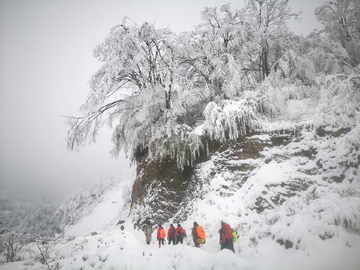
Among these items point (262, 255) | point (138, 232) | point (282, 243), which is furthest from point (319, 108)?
point (138, 232)

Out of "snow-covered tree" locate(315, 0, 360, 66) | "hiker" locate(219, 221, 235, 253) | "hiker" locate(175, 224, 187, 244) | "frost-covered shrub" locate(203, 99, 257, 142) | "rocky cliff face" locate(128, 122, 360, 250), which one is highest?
"snow-covered tree" locate(315, 0, 360, 66)

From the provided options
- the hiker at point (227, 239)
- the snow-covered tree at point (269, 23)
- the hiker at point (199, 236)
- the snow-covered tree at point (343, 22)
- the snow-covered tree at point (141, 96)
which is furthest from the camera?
the snow-covered tree at point (269, 23)

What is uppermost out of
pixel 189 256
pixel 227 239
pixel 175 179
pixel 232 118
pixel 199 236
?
pixel 232 118

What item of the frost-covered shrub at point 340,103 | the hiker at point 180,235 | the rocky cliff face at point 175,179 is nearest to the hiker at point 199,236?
the hiker at point 180,235

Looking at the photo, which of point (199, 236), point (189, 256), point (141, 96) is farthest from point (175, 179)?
point (141, 96)

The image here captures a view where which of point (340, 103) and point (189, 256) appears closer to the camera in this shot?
point (189, 256)

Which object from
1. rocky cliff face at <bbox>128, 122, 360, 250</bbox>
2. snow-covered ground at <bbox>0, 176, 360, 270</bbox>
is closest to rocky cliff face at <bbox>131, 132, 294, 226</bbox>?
rocky cliff face at <bbox>128, 122, 360, 250</bbox>

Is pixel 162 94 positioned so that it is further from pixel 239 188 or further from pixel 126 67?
pixel 239 188

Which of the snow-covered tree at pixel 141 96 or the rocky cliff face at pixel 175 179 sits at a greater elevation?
the snow-covered tree at pixel 141 96

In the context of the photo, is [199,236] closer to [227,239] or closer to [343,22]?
[227,239]

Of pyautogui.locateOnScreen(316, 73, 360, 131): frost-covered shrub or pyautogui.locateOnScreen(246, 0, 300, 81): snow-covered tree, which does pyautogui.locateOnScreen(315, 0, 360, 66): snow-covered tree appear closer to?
pyautogui.locateOnScreen(246, 0, 300, 81): snow-covered tree

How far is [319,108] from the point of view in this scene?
549 centimetres

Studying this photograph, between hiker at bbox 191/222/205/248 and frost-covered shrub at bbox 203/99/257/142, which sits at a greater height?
frost-covered shrub at bbox 203/99/257/142

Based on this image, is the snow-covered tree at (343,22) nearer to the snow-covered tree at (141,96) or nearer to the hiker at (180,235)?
the snow-covered tree at (141,96)
